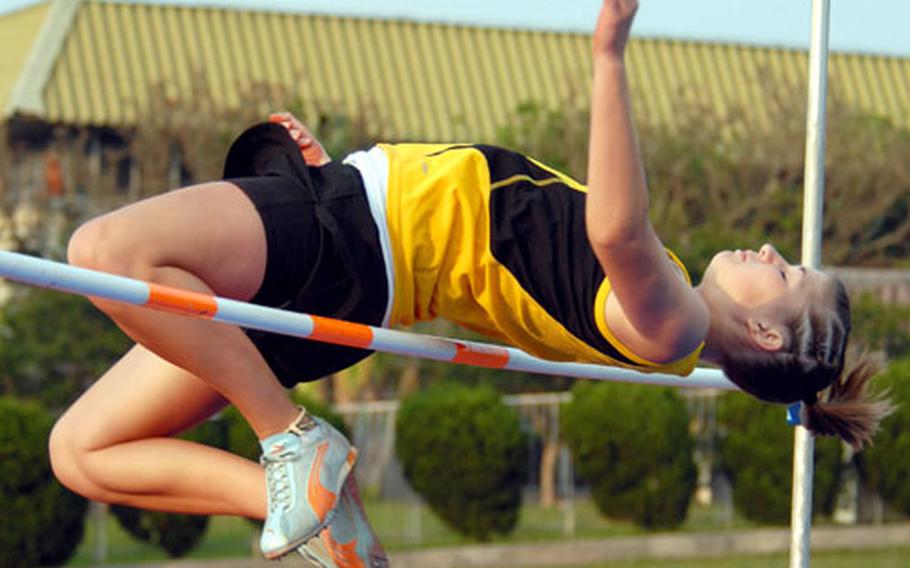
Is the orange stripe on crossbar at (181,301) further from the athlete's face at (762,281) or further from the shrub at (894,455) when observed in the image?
the shrub at (894,455)

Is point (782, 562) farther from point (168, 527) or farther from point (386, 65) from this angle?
point (386, 65)

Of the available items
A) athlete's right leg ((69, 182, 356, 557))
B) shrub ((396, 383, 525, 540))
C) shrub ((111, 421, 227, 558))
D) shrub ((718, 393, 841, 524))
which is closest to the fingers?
athlete's right leg ((69, 182, 356, 557))

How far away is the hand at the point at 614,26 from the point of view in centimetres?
377

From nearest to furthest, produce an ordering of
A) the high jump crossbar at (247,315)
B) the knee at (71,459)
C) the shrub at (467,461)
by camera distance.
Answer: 1. the high jump crossbar at (247,315)
2. the knee at (71,459)
3. the shrub at (467,461)

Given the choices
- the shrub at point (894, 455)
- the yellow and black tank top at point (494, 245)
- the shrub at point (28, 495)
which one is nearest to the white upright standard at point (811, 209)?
the yellow and black tank top at point (494, 245)

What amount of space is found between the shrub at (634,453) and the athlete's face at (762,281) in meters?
9.10

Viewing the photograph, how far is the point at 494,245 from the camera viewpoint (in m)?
4.47

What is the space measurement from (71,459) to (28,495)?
717cm

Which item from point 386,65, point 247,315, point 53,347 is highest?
point 386,65

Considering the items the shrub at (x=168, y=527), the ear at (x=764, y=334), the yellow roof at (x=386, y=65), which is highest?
the yellow roof at (x=386, y=65)

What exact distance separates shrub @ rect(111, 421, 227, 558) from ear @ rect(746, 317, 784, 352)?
8158 millimetres

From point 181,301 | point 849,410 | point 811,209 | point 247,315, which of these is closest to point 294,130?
point 247,315

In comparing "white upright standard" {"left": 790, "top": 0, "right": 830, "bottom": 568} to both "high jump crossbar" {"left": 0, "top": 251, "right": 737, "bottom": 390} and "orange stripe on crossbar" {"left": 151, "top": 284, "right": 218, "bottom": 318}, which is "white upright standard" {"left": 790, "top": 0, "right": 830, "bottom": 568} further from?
"orange stripe on crossbar" {"left": 151, "top": 284, "right": 218, "bottom": 318}

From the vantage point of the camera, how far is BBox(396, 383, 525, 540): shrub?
43.8 feet
